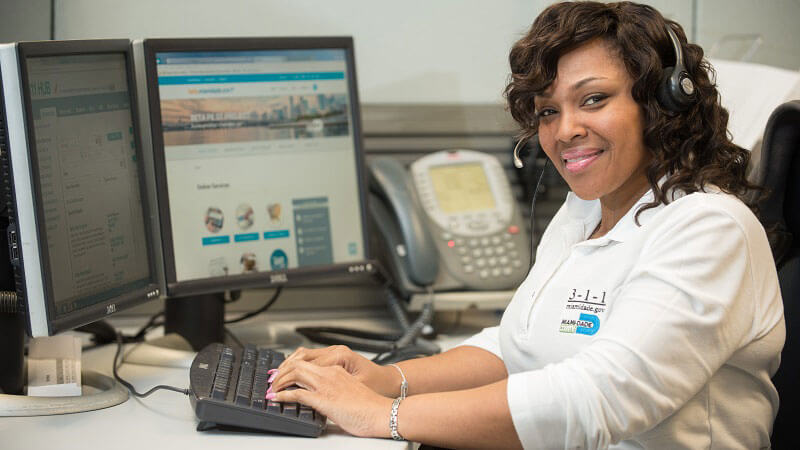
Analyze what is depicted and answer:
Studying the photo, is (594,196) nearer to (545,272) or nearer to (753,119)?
(545,272)

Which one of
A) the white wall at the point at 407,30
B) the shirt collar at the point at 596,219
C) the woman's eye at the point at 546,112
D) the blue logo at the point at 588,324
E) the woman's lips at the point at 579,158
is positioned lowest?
the blue logo at the point at 588,324

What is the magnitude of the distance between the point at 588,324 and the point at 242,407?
1.40 ft

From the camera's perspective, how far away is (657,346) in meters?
0.89

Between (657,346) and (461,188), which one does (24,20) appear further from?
(657,346)

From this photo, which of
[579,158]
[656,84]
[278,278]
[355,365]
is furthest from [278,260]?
[656,84]

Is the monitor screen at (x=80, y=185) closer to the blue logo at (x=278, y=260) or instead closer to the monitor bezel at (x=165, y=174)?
the monitor bezel at (x=165, y=174)

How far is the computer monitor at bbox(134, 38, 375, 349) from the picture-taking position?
4.59 ft

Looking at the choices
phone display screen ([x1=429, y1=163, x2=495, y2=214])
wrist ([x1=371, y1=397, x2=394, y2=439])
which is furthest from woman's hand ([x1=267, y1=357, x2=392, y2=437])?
phone display screen ([x1=429, y1=163, x2=495, y2=214])

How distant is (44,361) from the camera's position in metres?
1.19

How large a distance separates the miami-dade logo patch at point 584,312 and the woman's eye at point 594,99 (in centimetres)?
24

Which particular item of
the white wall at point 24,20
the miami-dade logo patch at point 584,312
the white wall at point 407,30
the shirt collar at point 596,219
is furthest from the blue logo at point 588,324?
the white wall at point 24,20

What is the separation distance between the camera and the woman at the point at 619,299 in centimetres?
89

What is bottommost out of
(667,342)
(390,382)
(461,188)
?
(390,382)

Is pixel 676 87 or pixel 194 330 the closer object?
pixel 676 87
